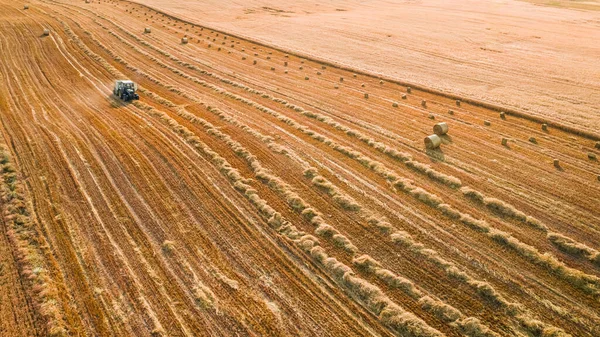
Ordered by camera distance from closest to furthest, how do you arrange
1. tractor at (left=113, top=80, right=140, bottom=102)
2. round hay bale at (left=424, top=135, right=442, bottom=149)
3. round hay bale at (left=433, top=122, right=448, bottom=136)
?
1. round hay bale at (left=424, top=135, right=442, bottom=149)
2. round hay bale at (left=433, top=122, right=448, bottom=136)
3. tractor at (left=113, top=80, right=140, bottom=102)

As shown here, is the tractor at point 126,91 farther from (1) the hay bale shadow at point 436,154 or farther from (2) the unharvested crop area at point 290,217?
(1) the hay bale shadow at point 436,154

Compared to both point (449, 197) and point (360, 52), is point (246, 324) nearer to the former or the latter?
point (449, 197)

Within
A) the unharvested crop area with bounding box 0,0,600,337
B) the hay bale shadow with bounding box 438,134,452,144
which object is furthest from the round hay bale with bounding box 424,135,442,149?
the hay bale shadow with bounding box 438,134,452,144

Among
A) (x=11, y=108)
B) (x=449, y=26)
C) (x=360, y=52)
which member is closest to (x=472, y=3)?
(x=449, y=26)

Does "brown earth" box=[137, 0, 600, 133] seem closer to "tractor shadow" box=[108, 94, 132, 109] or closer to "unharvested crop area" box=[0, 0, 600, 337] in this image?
"unharvested crop area" box=[0, 0, 600, 337]

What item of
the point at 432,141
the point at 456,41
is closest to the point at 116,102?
the point at 432,141

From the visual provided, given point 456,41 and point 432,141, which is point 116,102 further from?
point 456,41
